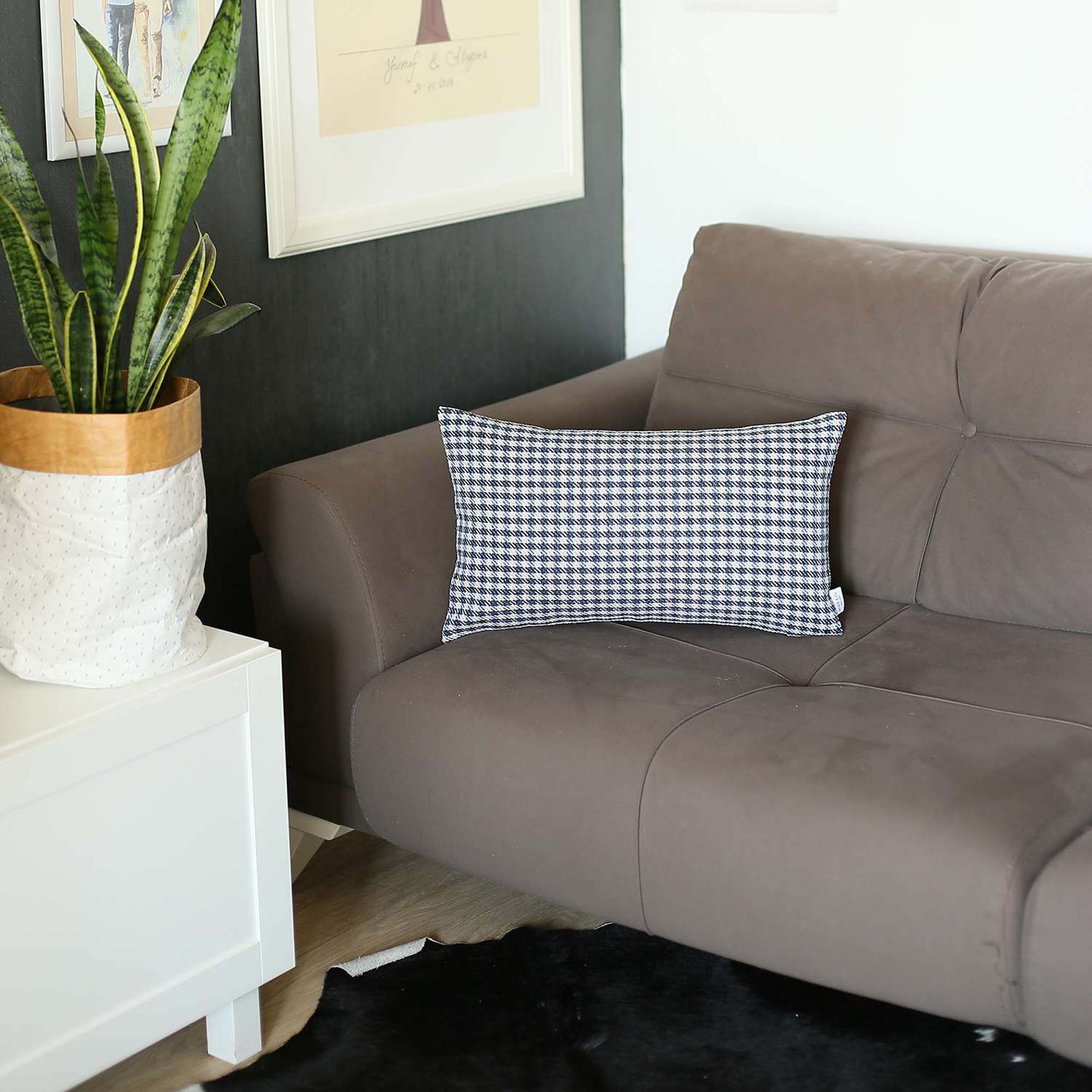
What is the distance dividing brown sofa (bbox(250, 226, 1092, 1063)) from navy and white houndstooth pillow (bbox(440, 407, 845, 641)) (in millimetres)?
48

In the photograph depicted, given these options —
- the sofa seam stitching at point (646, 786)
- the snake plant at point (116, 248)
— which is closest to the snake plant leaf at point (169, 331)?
the snake plant at point (116, 248)

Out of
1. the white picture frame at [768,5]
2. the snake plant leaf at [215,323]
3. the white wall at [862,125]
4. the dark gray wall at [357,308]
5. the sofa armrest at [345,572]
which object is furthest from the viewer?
the white picture frame at [768,5]

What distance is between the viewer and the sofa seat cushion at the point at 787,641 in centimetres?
Result: 191

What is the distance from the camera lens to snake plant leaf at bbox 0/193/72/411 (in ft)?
5.16

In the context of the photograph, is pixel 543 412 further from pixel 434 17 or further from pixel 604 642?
pixel 434 17

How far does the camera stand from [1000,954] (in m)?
1.48

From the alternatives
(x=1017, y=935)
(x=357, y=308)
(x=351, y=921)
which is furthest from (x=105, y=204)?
(x=1017, y=935)

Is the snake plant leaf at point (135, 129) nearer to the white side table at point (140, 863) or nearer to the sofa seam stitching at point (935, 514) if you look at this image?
the white side table at point (140, 863)

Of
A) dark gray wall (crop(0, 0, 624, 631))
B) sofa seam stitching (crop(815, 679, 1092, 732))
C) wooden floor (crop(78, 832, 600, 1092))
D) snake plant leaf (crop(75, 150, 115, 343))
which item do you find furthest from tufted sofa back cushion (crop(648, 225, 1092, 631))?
snake plant leaf (crop(75, 150, 115, 343))

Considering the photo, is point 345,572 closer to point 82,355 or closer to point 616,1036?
point 82,355

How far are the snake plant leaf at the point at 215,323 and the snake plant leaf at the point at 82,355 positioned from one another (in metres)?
0.11

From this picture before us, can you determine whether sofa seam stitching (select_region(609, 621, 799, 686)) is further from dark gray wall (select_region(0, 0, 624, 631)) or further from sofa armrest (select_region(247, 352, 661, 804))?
dark gray wall (select_region(0, 0, 624, 631))

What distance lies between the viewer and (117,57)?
189 centimetres

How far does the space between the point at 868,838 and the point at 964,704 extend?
30 centimetres
